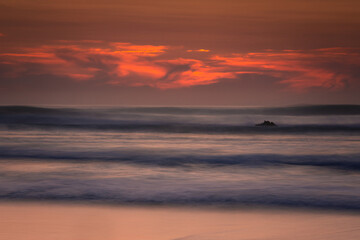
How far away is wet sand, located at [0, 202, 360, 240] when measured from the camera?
482 cm

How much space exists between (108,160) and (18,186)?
461 centimetres

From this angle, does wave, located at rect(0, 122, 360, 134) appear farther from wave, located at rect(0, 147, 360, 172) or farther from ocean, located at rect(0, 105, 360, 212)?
wave, located at rect(0, 147, 360, 172)

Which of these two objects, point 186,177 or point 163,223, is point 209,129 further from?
point 163,223

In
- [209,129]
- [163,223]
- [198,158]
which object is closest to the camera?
[163,223]

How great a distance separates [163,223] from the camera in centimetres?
545

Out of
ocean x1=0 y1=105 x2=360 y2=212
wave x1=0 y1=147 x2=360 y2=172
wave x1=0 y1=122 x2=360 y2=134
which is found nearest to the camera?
ocean x1=0 y1=105 x2=360 y2=212

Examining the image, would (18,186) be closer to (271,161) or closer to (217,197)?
(217,197)

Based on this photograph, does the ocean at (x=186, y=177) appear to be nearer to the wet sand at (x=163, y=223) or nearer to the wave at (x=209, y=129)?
the wet sand at (x=163, y=223)

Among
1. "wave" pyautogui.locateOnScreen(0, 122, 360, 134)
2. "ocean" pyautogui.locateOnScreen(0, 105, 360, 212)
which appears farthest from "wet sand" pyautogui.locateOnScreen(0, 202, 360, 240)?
"wave" pyautogui.locateOnScreen(0, 122, 360, 134)

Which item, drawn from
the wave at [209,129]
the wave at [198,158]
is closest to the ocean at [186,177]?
the wave at [198,158]

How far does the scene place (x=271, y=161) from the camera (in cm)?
1238

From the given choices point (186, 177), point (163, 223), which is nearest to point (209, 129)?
point (186, 177)

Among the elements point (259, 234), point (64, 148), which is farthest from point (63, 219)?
point (64, 148)

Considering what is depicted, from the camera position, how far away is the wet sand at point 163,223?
4816 mm
